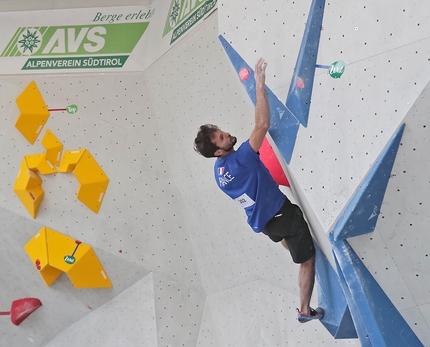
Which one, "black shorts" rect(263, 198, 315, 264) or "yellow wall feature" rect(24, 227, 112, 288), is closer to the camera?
"black shorts" rect(263, 198, 315, 264)

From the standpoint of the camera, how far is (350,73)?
192 centimetres

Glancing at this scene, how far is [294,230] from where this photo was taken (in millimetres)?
2484

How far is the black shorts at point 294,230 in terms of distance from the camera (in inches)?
97.8

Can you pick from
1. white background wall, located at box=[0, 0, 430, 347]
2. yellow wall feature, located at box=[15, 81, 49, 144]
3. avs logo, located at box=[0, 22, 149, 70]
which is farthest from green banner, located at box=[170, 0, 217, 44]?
yellow wall feature, located at box=[15, 81, 49, 144]

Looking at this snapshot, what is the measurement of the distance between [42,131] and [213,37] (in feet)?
6.15

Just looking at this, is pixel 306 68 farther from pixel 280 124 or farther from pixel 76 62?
pixel 76 62

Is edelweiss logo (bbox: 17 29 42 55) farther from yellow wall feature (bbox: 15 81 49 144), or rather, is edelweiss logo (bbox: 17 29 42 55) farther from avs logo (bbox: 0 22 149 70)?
yellow wall feature (bbox: 15 81 49 144)

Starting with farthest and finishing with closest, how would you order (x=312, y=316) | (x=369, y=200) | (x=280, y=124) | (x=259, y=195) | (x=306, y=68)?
(x=312, y=316)
(x=259, y=195)
(x=280, y=124)
(x=306, y=68)
(x=369, y=200)

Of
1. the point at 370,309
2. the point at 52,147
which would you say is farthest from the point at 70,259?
the point at 370,309

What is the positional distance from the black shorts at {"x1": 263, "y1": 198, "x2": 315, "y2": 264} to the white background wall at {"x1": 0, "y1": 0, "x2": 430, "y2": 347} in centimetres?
27

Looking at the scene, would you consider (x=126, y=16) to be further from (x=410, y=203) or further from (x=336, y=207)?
(x=410, y=203)

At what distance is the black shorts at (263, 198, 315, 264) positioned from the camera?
2.48 metres

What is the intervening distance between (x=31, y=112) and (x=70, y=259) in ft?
4.31

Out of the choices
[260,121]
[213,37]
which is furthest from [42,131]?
[260,121]
